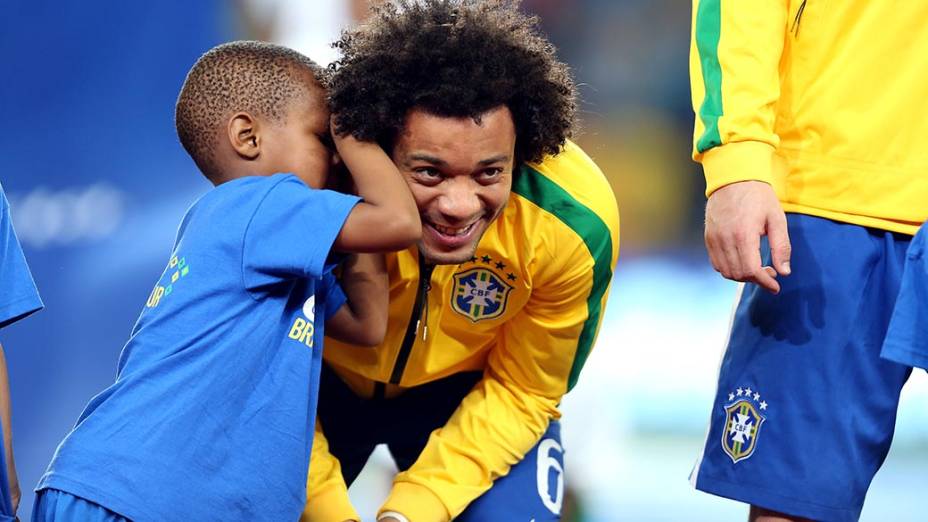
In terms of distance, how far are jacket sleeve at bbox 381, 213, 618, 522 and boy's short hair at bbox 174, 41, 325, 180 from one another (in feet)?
1.44

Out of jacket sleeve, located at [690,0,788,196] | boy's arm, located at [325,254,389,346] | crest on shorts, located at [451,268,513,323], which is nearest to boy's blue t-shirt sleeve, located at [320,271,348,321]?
boy's arm, located at [325,254,389,346]

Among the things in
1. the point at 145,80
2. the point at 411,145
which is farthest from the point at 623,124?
the point at 411,145

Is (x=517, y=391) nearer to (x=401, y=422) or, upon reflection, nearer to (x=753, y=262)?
(x=401, y=422)

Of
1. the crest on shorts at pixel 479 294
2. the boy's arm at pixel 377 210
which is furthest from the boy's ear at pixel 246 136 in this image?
the crest on shorts at pixel 479 294

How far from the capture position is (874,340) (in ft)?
4.82

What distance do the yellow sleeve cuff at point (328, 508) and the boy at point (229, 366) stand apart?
274mm

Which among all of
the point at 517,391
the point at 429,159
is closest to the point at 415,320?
the point at 517,391

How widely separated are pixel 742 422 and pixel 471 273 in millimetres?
504

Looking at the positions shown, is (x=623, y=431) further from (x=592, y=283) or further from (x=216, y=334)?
(x=216, y=334)

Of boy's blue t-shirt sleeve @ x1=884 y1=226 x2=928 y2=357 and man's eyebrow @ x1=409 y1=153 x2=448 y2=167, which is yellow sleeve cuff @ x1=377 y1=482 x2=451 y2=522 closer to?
man's eyebrow @ x1=409 y1=153 x2=448 y2=167

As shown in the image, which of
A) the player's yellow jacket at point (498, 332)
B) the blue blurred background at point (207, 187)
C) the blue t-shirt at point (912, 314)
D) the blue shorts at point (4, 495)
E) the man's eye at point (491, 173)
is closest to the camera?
the blue t-shirt at point (912, 314)

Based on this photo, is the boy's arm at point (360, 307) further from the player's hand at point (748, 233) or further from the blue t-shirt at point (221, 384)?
the player's hand at point (748, 233)

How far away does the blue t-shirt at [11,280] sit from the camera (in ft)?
5.40

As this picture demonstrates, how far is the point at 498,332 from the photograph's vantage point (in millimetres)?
1993
